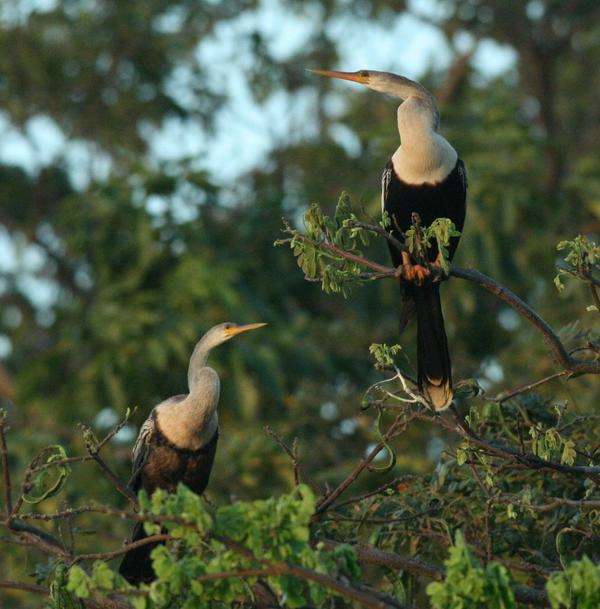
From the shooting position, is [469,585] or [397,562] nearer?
[469,585]

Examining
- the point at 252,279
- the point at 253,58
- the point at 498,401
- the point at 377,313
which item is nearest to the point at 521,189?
the point at 377,313

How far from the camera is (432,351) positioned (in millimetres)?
4547

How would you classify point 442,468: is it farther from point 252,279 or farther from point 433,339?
point 252,279

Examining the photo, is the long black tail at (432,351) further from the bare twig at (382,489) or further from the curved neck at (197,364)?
the curved neck at (197,364)

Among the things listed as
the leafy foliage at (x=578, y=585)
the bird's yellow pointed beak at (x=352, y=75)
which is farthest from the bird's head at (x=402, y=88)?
the leafy foliage at (x=578, y=585)

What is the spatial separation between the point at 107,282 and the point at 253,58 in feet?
15.7

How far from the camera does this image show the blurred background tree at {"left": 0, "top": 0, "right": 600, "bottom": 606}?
25.8 feet

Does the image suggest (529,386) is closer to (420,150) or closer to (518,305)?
(518,305)

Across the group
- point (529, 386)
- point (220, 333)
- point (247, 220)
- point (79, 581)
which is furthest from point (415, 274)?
point (247, 220)

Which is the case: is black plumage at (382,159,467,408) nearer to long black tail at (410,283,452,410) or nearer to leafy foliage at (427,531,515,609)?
long black tail at (410,283,452,410)

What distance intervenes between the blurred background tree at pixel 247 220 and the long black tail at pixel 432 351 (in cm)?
45

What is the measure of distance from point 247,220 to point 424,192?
474 centimetres

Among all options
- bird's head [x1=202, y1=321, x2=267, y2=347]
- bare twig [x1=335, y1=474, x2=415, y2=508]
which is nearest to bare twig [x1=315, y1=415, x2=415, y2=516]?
bare twig [x1=335, y1=474, x2=415, y2=508]

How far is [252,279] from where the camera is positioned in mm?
9203
